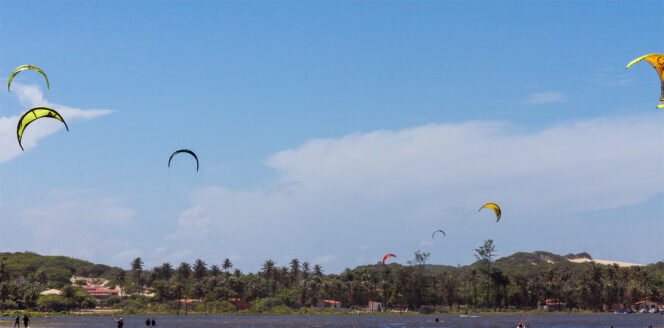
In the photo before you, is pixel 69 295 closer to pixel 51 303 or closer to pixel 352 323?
pixel 51 303

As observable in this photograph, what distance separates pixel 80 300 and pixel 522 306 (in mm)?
101564

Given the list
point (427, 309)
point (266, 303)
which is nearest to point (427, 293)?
point (427, 309)

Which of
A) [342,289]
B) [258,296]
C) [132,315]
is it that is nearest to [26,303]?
[132,315]

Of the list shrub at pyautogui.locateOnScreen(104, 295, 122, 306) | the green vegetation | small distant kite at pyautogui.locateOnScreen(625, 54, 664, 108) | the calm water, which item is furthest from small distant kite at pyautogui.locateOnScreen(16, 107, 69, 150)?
shrub at pyautogui.locateOnScreen(104, 295, 122, 306)

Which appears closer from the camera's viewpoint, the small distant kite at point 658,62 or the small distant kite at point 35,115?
the small distant kite at point 658,62

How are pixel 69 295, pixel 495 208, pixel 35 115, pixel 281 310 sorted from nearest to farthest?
1. pixel 35 115
2. pixel 495 208
3. pixel 69 295
4. pixel 281 310

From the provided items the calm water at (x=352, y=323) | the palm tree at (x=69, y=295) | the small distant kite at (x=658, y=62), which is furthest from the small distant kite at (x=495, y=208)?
the palm tree at (x=69, y=295)

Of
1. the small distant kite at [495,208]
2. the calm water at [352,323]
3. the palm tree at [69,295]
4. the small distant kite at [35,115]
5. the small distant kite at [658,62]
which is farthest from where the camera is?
the palm tree at [69,295]

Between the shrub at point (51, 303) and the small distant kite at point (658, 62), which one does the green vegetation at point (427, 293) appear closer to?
the shrub at point (51, 303)

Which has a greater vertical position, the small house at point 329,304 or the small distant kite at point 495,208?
the small distant kite at point 495,208

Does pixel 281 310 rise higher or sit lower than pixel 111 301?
lower

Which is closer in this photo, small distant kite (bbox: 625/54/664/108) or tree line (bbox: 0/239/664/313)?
small distant kite (bbox: 625/54/664/108)

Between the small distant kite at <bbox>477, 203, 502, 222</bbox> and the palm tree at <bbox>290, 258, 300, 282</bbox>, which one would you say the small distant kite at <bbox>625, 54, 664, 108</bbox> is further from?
the palm tree at <bbox>290, 258, 300, 282</bbox>

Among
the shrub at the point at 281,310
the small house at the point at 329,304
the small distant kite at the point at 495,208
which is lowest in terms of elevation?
the shrub at the point at 281,310
